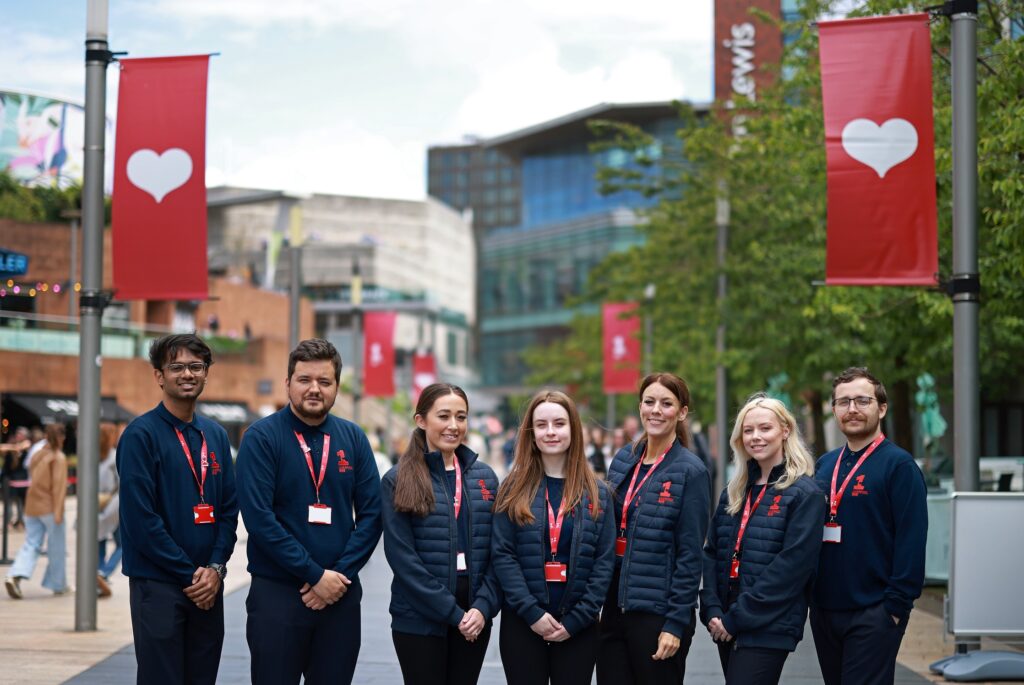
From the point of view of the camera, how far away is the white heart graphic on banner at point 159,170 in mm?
12234

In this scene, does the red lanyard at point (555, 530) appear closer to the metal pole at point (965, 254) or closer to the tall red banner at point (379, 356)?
the metal pole at point (965, 254)

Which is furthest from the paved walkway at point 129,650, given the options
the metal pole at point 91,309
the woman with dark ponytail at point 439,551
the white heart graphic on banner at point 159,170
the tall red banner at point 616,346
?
the tall red banner at point 616,346

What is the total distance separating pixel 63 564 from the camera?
15398 millimetres

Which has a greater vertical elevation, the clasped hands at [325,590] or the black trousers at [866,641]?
the clasped hands at [325,590]

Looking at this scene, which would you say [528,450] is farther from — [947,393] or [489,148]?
[489,148]

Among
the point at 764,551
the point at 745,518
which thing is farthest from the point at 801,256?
the point at 764,551

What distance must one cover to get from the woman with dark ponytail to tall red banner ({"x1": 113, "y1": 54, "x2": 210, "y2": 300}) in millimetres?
6059

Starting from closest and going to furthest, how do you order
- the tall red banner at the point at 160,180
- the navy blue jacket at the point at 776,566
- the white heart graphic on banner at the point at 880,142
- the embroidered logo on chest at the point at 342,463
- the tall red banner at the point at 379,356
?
the navy blue jacket at the point at 776,566 → the embroidered logo on chest at the point at 342,463 → the white heart graphic on banner at the point at 880,142 → the tall red banner at the point at 160,180 → the tall red banner at the point at 379,356

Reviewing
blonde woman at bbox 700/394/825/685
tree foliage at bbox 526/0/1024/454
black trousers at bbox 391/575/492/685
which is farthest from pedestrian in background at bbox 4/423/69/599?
blonde woman at bbox 700/394/825/685

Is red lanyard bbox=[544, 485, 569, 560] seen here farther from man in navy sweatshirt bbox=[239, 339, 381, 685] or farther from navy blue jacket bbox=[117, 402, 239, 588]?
navy blue jacket bbox=[117, 402, 239, 588]

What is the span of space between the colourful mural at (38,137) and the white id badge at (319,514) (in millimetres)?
59069

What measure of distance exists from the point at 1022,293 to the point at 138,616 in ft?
32.0

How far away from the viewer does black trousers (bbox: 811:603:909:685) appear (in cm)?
662

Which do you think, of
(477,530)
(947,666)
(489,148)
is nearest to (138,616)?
(477,530)
